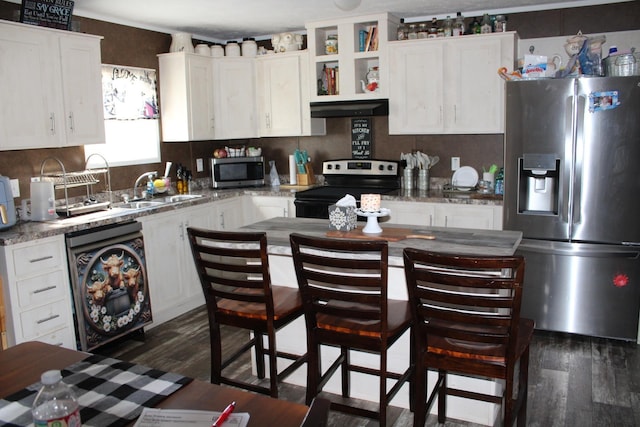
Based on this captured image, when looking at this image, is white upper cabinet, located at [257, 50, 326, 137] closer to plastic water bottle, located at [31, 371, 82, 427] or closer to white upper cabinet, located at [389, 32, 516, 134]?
white upper cabinet, located at [389, 32, 516, 134]

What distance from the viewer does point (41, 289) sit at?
3357mm

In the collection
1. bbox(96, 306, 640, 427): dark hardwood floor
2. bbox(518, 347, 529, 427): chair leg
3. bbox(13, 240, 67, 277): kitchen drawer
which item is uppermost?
bbox(13, 240, 67, 277): kitchen drawer

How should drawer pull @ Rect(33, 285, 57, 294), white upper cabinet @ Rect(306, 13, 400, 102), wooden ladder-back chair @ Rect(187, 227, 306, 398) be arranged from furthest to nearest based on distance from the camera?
white upper cabinet @ Rect(306, 13, 400, 102), drawer pull @ Rect(33, 285, 57, 294), wooden ladder-back chair @ Rect(187, 227, 306, 398)

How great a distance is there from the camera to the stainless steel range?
4.78 m

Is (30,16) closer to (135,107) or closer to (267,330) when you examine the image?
(135,107)

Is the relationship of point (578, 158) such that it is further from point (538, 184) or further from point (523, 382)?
point (523, 382)

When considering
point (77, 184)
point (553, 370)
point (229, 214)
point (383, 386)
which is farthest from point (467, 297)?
point (229, 214)

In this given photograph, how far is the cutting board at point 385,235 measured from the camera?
283 cm

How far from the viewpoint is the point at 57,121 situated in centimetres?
385

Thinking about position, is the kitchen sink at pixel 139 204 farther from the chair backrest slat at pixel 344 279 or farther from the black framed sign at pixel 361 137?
the chair backrest slat at pixel 344 279

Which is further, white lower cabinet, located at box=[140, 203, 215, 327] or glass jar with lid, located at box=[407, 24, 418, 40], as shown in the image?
glass jar with lid, located at box=[407, 24, 418, 40]

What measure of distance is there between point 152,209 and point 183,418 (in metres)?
3.01

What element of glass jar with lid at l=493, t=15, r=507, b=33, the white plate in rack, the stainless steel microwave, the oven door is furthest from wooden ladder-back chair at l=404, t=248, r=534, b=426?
the stainless steel microwave

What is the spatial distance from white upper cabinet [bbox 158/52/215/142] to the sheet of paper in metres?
3.97
